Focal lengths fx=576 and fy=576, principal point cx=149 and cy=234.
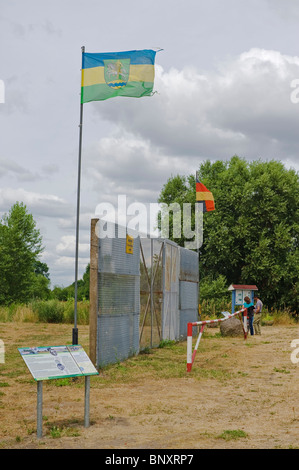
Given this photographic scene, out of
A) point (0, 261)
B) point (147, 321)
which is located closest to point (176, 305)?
point (147, 321)

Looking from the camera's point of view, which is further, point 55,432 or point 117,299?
point 117,299

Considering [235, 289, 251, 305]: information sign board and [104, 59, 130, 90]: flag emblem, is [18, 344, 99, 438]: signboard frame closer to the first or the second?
[104, 59, 130, 90]: flag emblem

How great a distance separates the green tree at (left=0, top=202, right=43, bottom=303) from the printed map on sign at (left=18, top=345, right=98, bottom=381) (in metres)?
43.9

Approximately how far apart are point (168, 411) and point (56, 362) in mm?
2257

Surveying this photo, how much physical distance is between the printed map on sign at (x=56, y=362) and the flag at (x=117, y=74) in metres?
6.72

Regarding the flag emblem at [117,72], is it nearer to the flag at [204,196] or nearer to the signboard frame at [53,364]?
the signboard frame at [53,364]

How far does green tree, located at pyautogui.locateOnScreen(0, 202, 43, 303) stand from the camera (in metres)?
51.0

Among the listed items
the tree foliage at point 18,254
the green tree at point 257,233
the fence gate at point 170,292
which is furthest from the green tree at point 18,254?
the fence gate at point 170,292

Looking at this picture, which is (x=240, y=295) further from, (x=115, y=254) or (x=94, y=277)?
(x=94, y=277)

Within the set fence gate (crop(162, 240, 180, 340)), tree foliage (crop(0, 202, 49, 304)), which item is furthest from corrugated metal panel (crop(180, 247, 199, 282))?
tree foliage (crop(0, 202, 49, 304))

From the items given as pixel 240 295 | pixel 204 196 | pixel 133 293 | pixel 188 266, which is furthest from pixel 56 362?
pixel 240 295

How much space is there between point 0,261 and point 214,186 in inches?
849

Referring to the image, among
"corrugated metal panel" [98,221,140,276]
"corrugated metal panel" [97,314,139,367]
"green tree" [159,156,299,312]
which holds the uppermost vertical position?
"green tree" [159,156,299,312]

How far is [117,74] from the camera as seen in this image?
44.4ft
